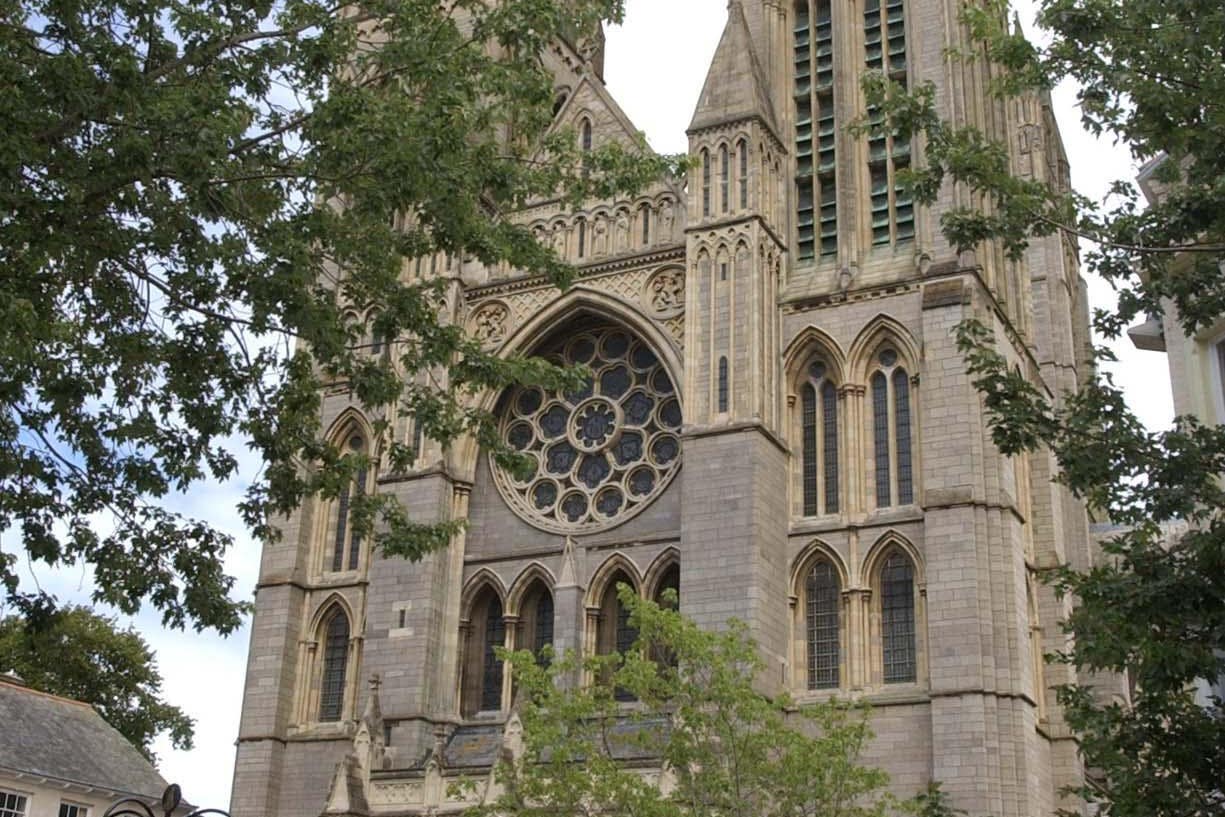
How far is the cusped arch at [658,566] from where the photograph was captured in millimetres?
28594

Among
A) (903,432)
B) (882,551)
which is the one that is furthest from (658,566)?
(903,432)

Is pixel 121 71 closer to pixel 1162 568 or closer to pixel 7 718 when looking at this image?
pixel 1162 568

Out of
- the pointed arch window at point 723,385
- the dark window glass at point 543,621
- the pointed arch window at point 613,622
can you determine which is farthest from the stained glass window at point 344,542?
the pointed arch window at point 723,385

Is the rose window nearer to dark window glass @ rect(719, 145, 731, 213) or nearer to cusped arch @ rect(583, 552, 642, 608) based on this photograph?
cusped arch @ rect(583, 552, 642, 608)

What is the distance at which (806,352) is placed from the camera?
97.2 feet

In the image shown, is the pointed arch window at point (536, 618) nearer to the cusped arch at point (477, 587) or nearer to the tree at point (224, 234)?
the cusped arch at point (477, 587)

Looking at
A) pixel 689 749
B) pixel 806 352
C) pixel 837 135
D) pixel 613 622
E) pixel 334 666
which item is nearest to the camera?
pixel 689 749

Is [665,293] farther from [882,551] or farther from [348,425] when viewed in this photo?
[348,425]

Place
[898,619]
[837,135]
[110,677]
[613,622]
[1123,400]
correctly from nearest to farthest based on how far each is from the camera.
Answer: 1. [1123,400]
2. [898,619]
3. [613,622]
4. [837,135]
5. [110,677]

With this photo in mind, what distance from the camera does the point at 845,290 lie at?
29422mm

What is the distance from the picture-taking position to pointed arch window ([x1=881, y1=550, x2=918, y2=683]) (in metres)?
26.7

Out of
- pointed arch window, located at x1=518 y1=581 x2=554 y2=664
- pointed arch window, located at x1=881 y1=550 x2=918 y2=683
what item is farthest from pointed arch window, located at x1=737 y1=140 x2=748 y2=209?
pointed arch window, located at x1=518 y1=581 x2=554 y2=664

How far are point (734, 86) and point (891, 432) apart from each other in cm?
798

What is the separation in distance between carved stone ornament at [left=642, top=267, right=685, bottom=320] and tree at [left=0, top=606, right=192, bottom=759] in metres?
19.3
